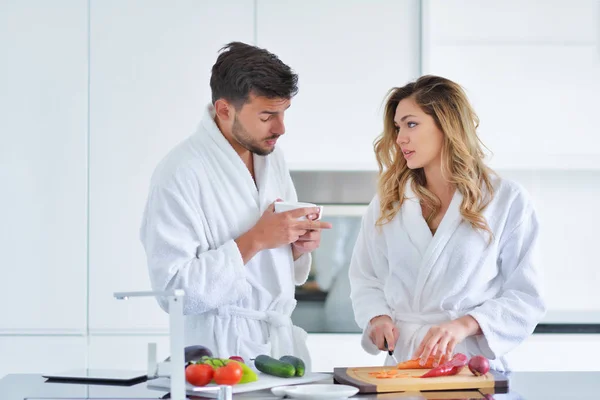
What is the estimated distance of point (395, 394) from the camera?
73.0 inches

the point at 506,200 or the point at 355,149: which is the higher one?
the point at 355,149

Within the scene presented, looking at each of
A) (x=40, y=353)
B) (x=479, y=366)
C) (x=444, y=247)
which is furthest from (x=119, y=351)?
(x=479, y=366)

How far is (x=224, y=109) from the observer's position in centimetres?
243

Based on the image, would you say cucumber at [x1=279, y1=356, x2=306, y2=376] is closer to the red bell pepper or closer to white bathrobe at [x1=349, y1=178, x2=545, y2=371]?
the red bell pepper

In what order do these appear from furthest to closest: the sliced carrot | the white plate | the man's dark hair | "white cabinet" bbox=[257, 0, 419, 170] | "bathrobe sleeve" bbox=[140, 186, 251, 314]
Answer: "white cabinet" bbox=[257, 0, 419, 170] < the man's dark hair < "bathrobe sleeve" bbox=[140, 186, 251, 314] < the sliced carrot < the white plate

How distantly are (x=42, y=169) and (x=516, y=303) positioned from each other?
2.18m

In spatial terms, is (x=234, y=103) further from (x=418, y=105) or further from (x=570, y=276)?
(x=570, y=276)

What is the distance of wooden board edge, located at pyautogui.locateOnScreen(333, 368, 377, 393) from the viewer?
1.86m

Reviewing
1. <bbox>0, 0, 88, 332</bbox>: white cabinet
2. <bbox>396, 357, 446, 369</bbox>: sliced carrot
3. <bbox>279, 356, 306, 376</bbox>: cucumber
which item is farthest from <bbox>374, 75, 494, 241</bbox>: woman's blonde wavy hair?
<bbox>0, 0, 88, 332</bbox>: white cabinet

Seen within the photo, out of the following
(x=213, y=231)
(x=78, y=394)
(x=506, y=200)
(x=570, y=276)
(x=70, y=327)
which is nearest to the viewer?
(x=78, y=394)

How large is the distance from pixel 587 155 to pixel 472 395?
224 centimetres

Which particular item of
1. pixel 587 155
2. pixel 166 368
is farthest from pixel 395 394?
pixel 587 155

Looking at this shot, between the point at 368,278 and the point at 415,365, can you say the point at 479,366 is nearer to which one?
the point at 415,365

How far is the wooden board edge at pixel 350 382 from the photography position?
6.11ft
